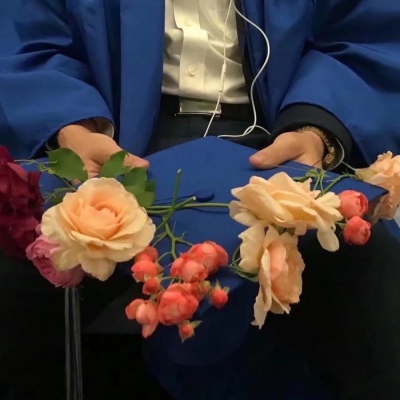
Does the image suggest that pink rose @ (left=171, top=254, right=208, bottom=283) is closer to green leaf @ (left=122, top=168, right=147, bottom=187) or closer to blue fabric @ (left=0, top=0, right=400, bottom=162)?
green leaf @ (left=122, top=168, right=147, bottom=187)

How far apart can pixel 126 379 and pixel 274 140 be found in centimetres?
40

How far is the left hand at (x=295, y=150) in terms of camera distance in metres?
0.75

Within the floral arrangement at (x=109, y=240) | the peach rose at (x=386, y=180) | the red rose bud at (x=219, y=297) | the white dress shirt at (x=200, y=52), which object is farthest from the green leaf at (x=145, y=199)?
the white dress shirt at (x=200, y=52)

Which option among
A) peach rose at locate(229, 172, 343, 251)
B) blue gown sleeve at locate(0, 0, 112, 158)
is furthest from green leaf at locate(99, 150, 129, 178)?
blue gown sleeve at locate(0, 0, 112, 158)

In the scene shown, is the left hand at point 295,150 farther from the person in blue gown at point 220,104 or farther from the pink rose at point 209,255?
the pink rose at point 209,255

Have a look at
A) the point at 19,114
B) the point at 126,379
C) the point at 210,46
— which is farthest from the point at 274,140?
the point at 126,379

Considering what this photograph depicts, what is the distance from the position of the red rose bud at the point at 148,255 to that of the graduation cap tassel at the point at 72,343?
0.38ft

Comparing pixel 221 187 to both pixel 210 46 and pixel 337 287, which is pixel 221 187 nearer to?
pixel 337 287

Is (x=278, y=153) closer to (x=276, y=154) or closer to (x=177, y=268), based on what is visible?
(x=276, y=154)

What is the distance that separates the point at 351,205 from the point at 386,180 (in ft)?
0.34

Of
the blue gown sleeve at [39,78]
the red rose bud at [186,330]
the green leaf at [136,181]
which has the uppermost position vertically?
the green leaf at [136,181]

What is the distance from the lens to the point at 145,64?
0.88 metres

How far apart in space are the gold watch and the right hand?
20 centimetres

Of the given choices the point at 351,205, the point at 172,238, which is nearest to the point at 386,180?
the point at 351,205
